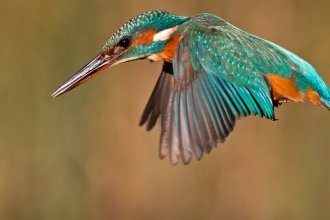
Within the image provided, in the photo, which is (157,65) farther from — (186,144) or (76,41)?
(186,144)

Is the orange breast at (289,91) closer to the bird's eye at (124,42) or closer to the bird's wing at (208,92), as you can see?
the bird's wing at (208,92)

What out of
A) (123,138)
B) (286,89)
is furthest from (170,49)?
(123,138)

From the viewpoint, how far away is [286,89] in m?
2.25

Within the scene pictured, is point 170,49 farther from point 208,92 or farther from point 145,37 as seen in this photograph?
point 208,92

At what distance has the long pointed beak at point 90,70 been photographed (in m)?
2.32

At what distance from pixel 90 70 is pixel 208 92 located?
54 cm

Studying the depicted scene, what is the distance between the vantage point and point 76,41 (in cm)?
276

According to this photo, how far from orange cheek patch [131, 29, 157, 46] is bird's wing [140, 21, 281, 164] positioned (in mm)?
162

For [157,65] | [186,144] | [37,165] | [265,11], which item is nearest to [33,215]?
[37,165]

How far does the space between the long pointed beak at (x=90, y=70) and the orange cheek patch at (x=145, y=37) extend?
0.11m

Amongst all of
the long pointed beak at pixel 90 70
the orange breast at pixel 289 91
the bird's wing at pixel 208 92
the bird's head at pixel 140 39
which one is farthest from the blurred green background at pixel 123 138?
the bird's wing at pixel 208 92

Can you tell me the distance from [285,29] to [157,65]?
0.66 meters

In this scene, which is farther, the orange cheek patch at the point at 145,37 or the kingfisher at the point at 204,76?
the orange cheek patch at the point at 145,37

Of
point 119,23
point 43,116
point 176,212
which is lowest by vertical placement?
point 176,212
